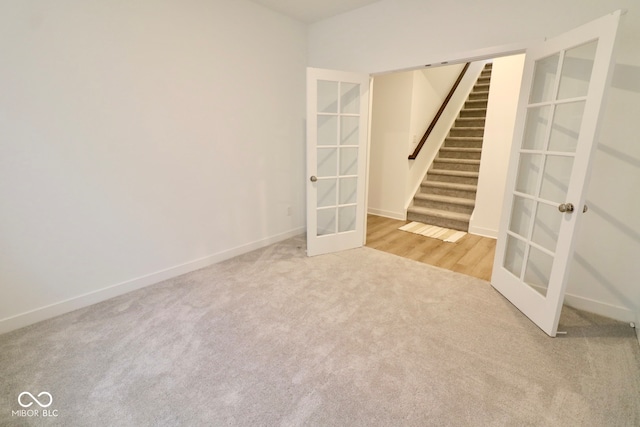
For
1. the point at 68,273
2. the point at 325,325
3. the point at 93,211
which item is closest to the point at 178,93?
the point at 93,211

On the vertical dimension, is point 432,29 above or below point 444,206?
above

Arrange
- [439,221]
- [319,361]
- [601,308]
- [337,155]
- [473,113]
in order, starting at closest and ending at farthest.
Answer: [319,361], [601,308], [337,155], [439,221], [473,113]

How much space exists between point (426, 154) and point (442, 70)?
4.77 feet

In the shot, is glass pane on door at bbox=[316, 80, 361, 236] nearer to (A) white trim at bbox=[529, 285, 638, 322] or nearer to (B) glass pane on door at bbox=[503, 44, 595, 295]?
(B) glass pane on door at bbox=[503, 44, 595, 295]

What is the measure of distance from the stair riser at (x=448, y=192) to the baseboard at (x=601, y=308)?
7.41 ft

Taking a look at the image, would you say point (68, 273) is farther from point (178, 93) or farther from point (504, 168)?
point (504, 168)

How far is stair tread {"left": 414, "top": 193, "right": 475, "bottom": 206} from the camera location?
168 inches

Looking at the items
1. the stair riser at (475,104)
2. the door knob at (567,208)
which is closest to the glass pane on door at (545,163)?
the door knob at (567,208)

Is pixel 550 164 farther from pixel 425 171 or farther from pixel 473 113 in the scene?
pixel 473 113

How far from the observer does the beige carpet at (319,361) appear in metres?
1.40

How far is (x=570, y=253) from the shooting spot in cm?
180

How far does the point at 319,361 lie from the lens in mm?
1713

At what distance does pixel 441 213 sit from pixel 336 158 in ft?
6.96

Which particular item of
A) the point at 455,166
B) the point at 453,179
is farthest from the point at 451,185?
the point at 455,166
